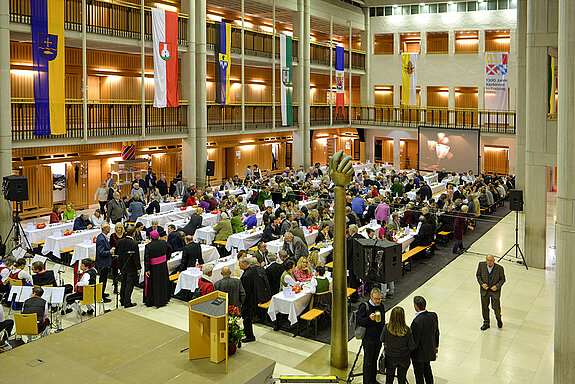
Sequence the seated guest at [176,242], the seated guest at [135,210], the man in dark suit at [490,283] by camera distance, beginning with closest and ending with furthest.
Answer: the man in dark suit at [490,283] → the seated guest at [176,242] → the seated guest at [135,210]

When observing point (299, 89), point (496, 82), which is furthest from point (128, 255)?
point (496, 82)

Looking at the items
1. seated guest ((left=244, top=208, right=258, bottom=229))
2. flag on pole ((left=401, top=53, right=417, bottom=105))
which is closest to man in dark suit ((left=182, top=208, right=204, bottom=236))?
seated guest ((left=244, top=208, right=258, bottom=229))

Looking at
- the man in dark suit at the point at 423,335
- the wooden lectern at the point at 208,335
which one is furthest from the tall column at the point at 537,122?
the wooden lectern at the point at 208,335

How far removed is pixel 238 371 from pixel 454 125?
97.6 ft

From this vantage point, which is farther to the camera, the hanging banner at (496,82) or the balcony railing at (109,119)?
the hanging banner at (496,82)

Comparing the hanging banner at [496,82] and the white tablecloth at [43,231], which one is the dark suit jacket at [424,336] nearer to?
the white tablecloth at [43,231]

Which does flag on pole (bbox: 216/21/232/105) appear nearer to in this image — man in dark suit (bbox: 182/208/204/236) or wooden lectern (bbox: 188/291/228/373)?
man in dark suit (bbox: 182/208/204/236)

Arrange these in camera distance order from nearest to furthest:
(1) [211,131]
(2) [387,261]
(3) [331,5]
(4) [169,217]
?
(2) [387,261] → (4) [169,217] → (1) [211,131] → (3) [331,5]

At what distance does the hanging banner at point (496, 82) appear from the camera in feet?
102

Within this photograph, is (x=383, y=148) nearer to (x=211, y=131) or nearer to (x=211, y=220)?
(x=211, y=131)

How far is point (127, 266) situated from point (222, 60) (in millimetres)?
14029

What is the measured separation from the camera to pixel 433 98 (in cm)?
3681

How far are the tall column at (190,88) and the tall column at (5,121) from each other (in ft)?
26.7

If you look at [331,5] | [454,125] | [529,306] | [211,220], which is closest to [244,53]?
[331,5]
